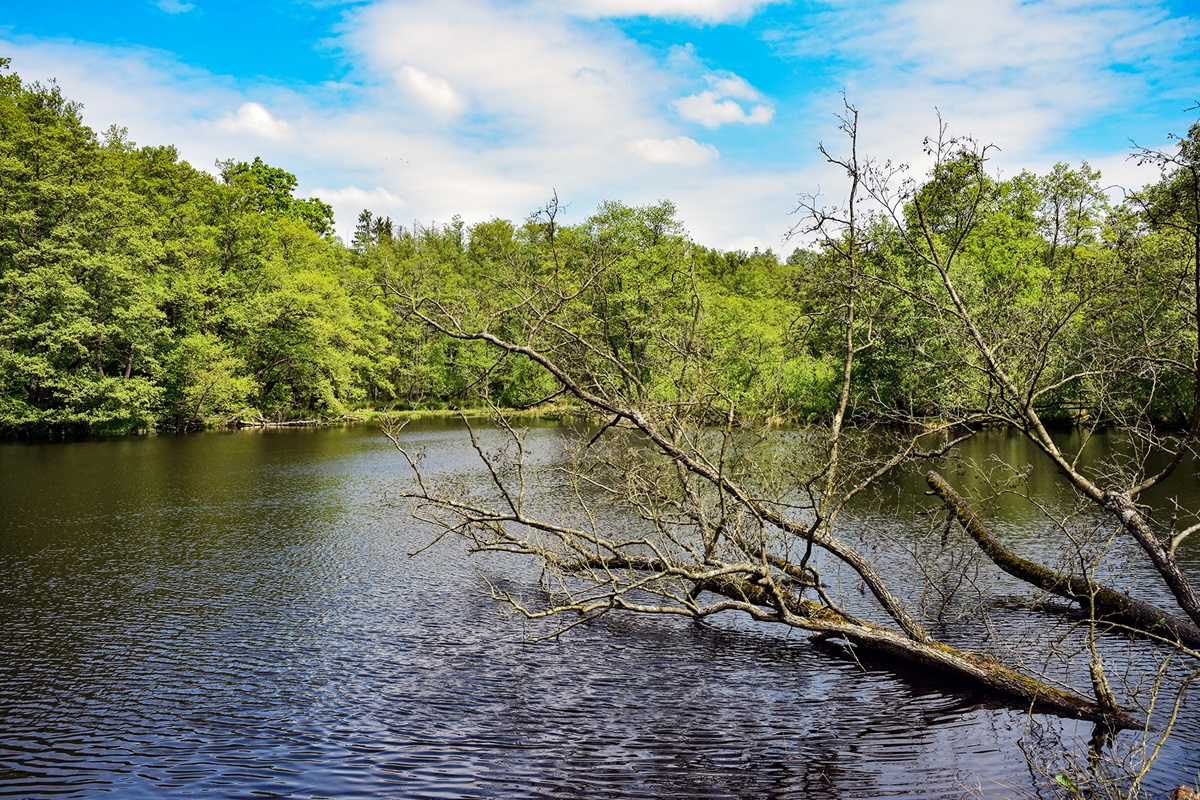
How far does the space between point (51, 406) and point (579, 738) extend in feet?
142

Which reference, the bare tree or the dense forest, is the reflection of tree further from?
the dense forest

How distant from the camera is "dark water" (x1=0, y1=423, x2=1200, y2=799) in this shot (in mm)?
7336

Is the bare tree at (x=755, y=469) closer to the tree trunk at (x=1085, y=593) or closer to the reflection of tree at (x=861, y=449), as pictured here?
the reflection of tree at (x=861, y=449)

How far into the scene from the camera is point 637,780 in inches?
286

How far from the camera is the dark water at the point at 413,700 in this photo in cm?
734

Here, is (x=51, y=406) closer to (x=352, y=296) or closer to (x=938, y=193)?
(x=352, y=296)

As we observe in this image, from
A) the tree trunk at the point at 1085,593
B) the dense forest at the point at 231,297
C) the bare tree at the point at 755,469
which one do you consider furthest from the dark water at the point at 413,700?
the dense forest at the point at 231,297

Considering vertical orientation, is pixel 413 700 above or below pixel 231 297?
below

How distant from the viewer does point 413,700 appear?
30.2 feet

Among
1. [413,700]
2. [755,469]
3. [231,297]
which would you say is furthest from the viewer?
[231,297]

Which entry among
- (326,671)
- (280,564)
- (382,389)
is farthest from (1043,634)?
(382,389)

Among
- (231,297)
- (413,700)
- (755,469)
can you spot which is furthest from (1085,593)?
(231,297)

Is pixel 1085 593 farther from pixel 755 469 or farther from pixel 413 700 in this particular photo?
pixel 413 700

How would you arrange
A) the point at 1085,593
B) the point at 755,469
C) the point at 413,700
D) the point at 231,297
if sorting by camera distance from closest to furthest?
the point at 413,700 → the point at 1085,593 → the point at 755,469 → the point at 231,297
